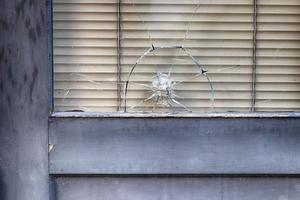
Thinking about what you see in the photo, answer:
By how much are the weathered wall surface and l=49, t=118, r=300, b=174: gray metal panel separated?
0.21 feet

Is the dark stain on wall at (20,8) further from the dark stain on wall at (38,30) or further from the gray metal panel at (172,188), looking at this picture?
the gray metal panel at (172,188)

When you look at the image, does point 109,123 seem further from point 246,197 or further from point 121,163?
point 246,197

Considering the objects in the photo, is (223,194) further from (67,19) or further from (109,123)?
(67,19)

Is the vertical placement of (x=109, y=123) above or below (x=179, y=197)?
above

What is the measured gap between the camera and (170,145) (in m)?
1.99

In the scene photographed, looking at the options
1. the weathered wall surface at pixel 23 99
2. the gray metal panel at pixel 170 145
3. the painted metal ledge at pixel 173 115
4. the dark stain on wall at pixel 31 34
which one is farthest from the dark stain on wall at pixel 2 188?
the dark stain on wall at pixel 31 34

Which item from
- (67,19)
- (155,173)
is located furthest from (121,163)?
(67,19)

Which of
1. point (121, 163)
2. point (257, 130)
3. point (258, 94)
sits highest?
point (258, 94)

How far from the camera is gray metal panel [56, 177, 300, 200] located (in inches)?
80.0

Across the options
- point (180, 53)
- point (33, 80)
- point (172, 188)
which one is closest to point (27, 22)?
point (33, 80)

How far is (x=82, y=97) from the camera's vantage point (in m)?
2.07

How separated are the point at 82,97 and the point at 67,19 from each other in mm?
297

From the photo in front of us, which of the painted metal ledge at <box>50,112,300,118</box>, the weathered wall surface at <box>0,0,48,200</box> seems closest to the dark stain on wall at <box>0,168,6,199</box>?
the weathered wall surface at <box>0,0,48,200</box>

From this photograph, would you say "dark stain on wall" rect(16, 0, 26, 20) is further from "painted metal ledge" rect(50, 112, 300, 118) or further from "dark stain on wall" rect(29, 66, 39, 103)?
"painted metal ledge" rect(50, 112, 300, 118)
